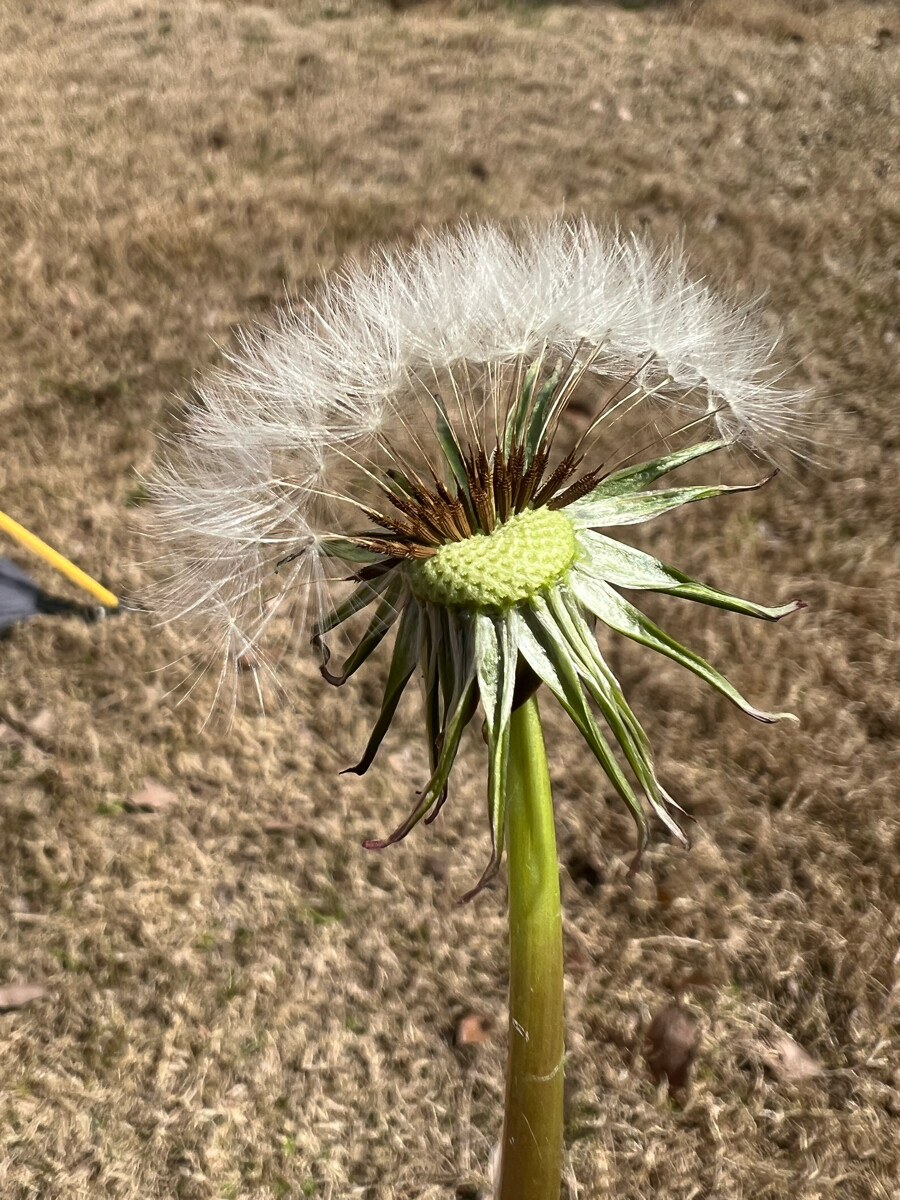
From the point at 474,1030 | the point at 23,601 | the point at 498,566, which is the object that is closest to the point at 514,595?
the point at 498,566

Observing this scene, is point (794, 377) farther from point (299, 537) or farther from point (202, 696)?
point (299, 537)

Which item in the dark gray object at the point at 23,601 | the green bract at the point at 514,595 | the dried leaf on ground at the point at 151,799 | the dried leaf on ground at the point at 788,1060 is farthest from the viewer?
the dark gray object at the point at 23,601

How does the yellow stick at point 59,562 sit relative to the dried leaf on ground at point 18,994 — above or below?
above

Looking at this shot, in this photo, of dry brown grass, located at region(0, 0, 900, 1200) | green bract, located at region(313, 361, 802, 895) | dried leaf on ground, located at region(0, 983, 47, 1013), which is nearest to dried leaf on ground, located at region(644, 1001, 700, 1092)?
dry brown grass, located at region(0, 0, 900, 1200)

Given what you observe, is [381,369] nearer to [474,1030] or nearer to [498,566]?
[498,566]

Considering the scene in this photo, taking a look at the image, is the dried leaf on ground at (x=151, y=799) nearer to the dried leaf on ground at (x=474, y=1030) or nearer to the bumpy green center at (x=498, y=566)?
the dried leaf on ground at (x=474, y=1030)

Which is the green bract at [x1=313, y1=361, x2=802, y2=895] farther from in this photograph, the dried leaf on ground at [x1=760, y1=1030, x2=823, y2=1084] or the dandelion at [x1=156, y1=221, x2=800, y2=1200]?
the dried leaf on ground at [x1=760, y1=1030, x2=823, y2=1084]

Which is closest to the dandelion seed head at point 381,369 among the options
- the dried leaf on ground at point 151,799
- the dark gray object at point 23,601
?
the dried leaf on ground at point 151,799

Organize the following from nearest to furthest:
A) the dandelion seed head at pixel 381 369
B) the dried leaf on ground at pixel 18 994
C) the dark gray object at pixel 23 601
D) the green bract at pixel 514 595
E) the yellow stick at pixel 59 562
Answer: the green bract at pixel 514 595 < the dandelion seed head at pixel 381 369 < the dried leaf on ground at pixel 18 994 < the yellow stick at pixel 59 562 < the dark gray object at pixel 23 601
